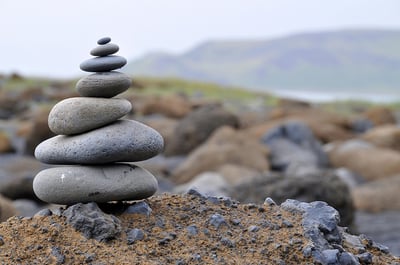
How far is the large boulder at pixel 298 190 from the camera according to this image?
39.4 ft

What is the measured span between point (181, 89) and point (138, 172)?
173 ft

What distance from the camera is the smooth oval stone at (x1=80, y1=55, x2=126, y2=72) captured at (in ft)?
18.4

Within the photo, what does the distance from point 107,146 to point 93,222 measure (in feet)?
1.88

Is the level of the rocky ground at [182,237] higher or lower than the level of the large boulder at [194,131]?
higher

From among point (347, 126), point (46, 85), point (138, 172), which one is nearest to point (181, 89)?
point (46, 85)

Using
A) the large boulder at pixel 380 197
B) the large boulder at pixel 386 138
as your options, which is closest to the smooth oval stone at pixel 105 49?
the large boulder at pixel 380 197

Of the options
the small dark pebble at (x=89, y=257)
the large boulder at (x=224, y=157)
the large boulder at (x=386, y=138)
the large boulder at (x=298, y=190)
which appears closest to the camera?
the small dark pebble at (x=89, y=257)

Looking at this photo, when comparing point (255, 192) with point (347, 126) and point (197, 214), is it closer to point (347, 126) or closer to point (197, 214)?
point (197, 214)

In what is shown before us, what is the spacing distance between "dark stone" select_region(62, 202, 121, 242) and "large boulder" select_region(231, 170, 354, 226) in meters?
6.90

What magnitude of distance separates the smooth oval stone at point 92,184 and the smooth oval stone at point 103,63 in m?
0.70

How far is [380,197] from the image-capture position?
16094mm

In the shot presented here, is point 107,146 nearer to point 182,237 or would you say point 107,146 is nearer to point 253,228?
point 182,237

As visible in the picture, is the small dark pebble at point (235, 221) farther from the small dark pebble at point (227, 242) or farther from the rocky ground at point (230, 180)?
the small dark pebble at point (227, 242)

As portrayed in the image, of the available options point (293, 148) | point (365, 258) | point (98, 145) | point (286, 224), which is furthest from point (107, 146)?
point (293, 148)
